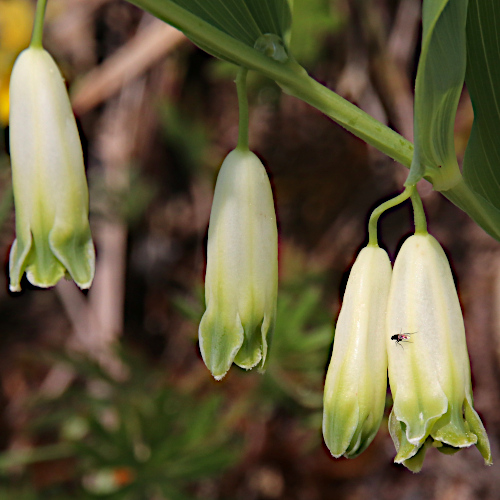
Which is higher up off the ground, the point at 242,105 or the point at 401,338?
the point at 242,105

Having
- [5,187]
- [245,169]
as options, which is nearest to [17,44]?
[5,187]

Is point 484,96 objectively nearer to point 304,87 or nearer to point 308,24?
point 304,87

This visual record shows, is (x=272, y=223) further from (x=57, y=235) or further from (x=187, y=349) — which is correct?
(x=187, y=349)

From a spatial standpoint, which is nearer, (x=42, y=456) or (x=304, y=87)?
(x=304, y=87)

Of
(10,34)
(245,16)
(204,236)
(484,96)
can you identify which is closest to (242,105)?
(245,16)

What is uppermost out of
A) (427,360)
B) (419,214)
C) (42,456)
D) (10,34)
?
(419,214)

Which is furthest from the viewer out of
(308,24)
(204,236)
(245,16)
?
(204,236)

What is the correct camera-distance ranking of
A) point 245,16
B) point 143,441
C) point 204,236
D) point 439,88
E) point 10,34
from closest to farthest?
point 439,88 < point 245,16 < point 143,441 < point 10,34 < point 204,236

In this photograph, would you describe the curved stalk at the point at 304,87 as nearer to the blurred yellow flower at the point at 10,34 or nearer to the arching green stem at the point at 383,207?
the arching green stem at the point at 383,207
